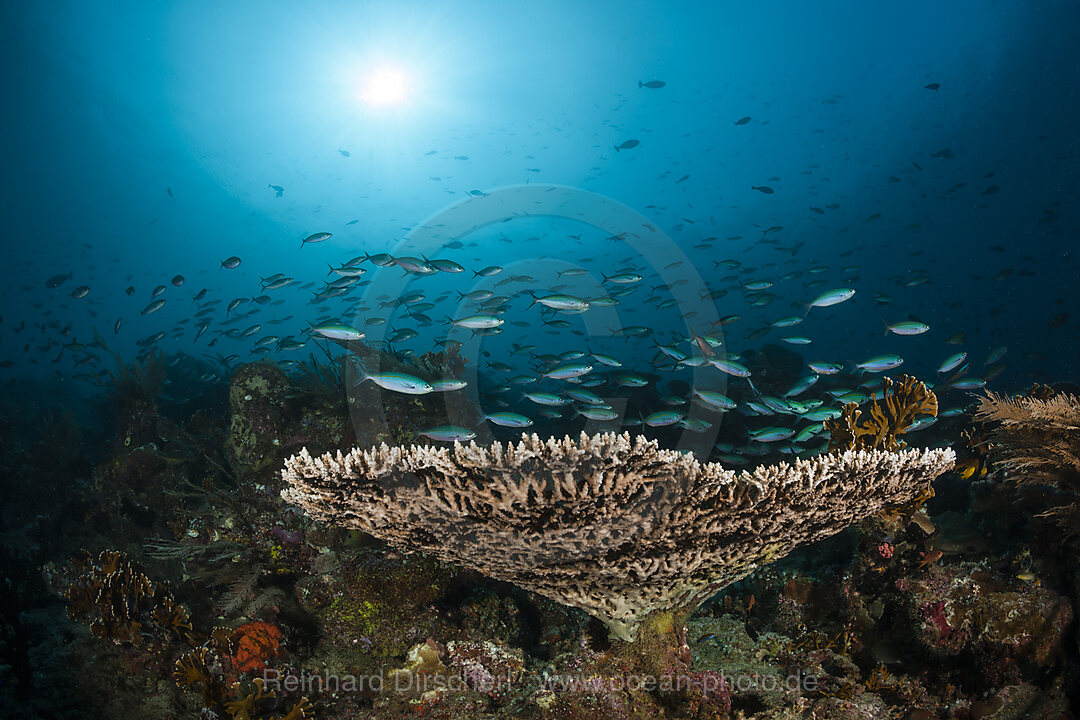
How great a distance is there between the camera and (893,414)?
3.99 meters

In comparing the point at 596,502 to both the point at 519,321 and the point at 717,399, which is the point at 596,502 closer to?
the point at 717,399

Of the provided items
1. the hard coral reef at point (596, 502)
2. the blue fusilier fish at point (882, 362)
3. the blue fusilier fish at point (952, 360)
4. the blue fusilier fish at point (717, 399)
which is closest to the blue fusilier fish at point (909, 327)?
the blue fusilier fish at point (952, 360)

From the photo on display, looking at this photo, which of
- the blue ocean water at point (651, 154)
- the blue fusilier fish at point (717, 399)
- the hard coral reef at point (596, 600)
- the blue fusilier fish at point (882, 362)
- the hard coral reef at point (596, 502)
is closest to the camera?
the hard coral reef at point (596, 502)

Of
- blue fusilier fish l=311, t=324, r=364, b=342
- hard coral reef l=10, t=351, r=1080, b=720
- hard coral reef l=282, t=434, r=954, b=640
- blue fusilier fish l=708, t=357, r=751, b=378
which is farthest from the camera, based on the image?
blue fusilier fish l=708, t=357, r=751, b=378

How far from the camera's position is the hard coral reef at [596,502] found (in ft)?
7.24

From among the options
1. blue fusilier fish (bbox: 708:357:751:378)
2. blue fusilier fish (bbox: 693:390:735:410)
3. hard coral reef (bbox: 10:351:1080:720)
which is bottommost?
hard coral reef (bbox: 10:351:1080:720)

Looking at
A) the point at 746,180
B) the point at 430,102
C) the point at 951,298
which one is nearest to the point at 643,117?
the point at 746,180

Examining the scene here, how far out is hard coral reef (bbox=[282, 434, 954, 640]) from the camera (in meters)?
2.21

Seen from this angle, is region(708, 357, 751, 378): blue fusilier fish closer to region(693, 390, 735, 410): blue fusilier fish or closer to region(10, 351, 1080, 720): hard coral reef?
region(693, 390, 735, 410): blue fusilier fish

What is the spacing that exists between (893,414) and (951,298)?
82.6 m

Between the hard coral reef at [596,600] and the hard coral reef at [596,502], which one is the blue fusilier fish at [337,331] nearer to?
the hard coral reef at [596,600]

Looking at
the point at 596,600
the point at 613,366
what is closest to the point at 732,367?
the point at 613,366

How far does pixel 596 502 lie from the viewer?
7.41 ft

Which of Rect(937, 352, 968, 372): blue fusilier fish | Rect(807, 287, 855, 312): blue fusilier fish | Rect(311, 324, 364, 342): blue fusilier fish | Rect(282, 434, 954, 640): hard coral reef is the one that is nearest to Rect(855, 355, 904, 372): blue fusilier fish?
Rect(807, 287, 855, 312): blue fusilier fish
